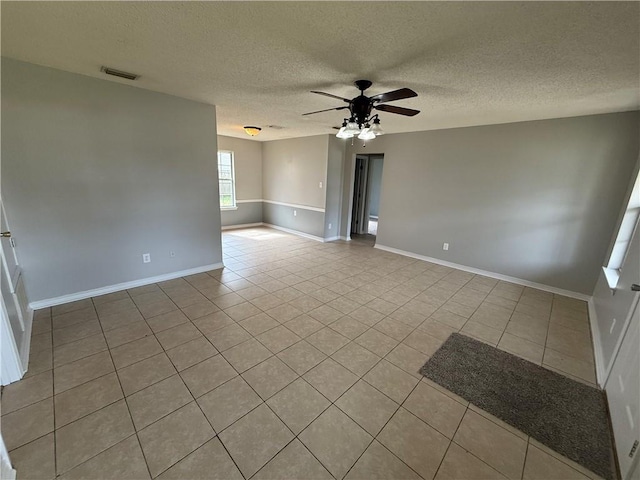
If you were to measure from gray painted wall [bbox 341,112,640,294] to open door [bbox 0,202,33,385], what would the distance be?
525cm

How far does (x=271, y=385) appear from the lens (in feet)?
6.37

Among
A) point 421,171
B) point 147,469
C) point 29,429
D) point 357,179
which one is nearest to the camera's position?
point 147,469

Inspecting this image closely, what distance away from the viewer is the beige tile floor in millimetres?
1434

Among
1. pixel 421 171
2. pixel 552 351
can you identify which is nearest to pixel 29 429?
pixel 552 351

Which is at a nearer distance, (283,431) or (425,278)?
(283,431)

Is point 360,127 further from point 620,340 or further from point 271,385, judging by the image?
point 620,340

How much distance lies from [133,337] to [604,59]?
4.39 m

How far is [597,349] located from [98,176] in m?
5.41

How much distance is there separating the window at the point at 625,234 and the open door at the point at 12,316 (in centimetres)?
533

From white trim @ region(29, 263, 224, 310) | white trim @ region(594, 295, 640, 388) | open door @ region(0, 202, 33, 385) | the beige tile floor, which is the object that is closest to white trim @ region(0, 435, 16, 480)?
the beige tile floor

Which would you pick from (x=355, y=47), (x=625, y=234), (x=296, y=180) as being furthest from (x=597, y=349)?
(x=296, y=180)

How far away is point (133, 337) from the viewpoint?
2.41 meters

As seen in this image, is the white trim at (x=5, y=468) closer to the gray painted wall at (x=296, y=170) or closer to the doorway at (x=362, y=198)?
the gray painted wall at (x=296, y=170)

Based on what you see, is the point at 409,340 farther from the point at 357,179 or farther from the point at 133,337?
the point at 357,179
